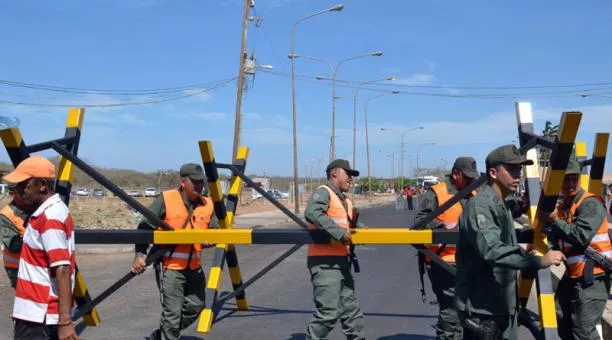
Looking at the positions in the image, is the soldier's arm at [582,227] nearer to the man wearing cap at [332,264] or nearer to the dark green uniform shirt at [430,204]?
the dark green uniform shirt at [430,204]

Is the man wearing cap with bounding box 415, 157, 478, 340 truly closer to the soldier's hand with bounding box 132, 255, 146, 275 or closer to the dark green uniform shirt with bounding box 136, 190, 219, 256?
the dark green uniform shirt with bounding box 136, 190, 219, 256

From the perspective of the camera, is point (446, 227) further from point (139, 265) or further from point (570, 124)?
point (139, 265)

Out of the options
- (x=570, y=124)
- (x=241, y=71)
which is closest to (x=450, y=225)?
(x=570, y=124)

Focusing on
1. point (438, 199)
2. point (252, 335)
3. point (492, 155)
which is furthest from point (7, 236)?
point (492, 155)

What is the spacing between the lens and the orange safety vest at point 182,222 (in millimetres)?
5816

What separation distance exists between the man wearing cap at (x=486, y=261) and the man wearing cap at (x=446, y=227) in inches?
63.8

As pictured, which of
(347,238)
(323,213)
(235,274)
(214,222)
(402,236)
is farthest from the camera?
(235,274)

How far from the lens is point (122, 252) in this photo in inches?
586

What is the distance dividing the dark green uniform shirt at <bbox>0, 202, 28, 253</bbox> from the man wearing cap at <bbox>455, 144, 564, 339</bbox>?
383 cm

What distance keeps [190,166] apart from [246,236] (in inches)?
36.1

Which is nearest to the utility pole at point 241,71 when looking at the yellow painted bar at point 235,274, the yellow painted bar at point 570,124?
the yellow painted bar at point 235,274

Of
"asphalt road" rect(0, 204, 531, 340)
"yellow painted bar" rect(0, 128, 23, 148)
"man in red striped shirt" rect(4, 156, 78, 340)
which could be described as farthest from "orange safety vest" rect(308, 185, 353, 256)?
"yellow painted bar" rect(0, 128, 23, 148)

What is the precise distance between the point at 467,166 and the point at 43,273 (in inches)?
139

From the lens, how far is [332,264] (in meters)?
5.51
